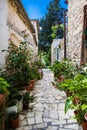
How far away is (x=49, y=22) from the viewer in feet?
106

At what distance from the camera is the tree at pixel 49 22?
102 ft

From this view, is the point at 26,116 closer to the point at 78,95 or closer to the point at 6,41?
the point at 78,95

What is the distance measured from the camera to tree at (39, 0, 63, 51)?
3097cm

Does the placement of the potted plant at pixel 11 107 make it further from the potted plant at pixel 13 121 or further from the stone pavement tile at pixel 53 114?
the stone pavement tile at pixel 53 114

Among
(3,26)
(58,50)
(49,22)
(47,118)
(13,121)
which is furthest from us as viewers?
(49,22)

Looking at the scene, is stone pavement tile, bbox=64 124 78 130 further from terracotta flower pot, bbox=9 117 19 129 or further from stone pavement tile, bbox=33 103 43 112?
stone pavement tile, bbox=33 103 43 112

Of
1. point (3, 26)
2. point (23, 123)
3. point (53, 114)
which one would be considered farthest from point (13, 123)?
point (3, 26)

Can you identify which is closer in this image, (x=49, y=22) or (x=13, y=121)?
(x=13, y=121)

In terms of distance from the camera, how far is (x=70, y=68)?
779 cm

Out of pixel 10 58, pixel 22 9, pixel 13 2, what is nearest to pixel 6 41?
pixel 10 58

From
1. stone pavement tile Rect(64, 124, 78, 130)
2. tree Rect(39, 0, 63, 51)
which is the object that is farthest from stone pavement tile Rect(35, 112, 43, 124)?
tree Rect(39, 0, 63, 51)

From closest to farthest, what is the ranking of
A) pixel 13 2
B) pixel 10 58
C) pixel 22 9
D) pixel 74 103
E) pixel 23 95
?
1. pixel 74 103
2. pixel 23 95
3. pixel 10 58
4. pixel 13 2
5. pixel 22 9

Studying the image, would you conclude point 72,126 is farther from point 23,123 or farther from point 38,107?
point 38,107

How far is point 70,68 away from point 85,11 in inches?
92.2
